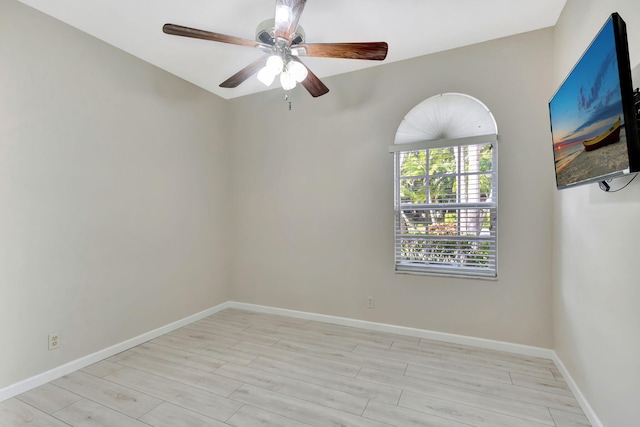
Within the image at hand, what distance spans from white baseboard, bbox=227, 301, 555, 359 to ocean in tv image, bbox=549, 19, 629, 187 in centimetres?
161

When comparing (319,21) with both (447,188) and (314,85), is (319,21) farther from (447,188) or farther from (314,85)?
(447,188)

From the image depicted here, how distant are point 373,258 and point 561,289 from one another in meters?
1.61

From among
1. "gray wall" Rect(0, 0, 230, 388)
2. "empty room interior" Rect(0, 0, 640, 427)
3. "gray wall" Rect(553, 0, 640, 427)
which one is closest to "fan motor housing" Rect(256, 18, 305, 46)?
"empty room interior" Rect(0, 0, 640, 427)

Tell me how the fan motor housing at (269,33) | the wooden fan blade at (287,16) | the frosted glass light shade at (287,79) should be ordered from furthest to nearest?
the frosted glass light shade at (287,79) < the fan motor housing at (269,33) < the wooden fan blade at (287,16)

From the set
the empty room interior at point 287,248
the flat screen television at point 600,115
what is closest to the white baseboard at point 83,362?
the empty room interior at point 287,248

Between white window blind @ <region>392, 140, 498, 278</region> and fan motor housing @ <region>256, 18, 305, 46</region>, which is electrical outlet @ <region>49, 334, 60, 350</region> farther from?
white window blind @ <region>392, 140, 498, 278</region>

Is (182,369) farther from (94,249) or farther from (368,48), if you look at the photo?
(368,48)

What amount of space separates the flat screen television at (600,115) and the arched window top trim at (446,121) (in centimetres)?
93

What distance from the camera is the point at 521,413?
6.17 ft

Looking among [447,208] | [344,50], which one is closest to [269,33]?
[344,50]

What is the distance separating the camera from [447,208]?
2916mm

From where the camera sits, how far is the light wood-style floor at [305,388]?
1.85 meters

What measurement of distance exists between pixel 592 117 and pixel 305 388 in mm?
2399

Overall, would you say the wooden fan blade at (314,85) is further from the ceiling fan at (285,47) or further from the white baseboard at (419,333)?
the white baseboard at (419,333)
